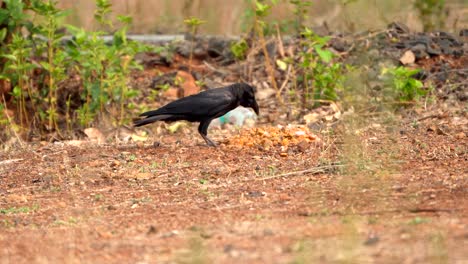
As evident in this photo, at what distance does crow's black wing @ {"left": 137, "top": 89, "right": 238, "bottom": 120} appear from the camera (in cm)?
923

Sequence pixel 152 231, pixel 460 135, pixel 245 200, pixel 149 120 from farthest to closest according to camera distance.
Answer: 1. pixel 149 120
2. pixel 460 135
3. pixel 245 200
4. pixel 152 231

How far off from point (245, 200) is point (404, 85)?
441cm

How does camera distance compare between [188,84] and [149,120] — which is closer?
[149,120]

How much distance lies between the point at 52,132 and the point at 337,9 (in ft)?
25.6

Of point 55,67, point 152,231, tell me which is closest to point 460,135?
point 152,231

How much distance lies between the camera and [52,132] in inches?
430

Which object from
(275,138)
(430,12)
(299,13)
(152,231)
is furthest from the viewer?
(430,12)

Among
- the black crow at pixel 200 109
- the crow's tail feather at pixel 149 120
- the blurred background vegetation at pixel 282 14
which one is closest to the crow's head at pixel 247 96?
the black crow at pixel 200 109

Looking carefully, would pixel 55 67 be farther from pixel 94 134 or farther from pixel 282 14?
pixel 282 14

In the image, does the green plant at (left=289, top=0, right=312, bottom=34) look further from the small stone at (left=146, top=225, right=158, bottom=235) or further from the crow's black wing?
the small stone at (left=146, top=225, right=158, bottom=235)

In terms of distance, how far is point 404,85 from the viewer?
10398 mm

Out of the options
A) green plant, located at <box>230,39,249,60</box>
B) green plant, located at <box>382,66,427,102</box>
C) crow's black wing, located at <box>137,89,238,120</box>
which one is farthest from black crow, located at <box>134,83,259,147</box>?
green plant, located at <box>230,39,249,60</box>

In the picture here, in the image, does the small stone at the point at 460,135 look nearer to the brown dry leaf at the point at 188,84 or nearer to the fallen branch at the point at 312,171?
the fallen branch at the point at 312,171

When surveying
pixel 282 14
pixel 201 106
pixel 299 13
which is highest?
pixel 299 13
